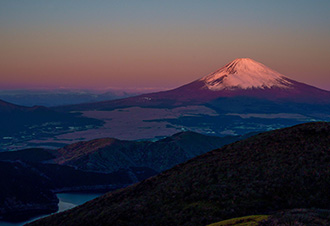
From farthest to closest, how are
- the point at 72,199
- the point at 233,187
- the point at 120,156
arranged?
the point at 120,156
the point at 72,199
the point at 233,187

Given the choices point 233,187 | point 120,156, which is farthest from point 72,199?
point 233,187

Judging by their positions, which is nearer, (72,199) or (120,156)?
(72,199)

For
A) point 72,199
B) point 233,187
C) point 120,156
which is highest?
point 233,187

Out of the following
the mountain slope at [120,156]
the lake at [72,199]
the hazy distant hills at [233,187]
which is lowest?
the lake at [72,199]

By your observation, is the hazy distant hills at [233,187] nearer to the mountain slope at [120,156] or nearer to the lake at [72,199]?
the lake at [72,199]

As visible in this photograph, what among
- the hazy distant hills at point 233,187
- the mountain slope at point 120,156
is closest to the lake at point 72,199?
the mountain slope at point 120,156

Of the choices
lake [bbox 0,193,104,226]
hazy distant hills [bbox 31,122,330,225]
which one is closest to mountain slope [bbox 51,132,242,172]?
lake [bbox 0,193,104,226]

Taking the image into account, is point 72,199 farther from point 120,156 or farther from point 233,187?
point 233,187

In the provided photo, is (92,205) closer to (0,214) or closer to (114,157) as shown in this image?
(0,214)

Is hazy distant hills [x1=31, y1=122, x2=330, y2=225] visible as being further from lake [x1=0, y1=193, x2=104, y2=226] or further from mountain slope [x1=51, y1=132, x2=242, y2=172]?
mountain slope [x1=51, y1=132, x2=242, y2=172]
